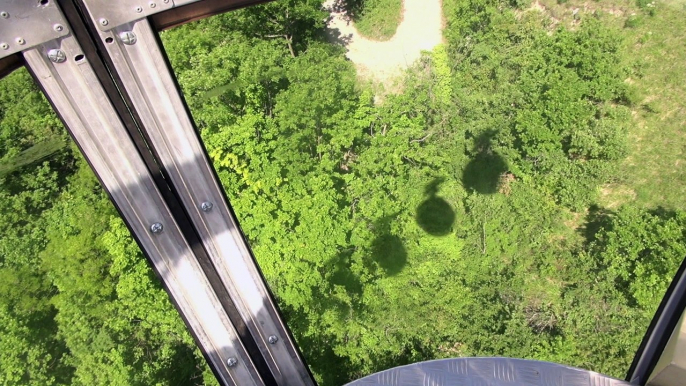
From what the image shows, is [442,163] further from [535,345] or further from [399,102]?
[535,345]

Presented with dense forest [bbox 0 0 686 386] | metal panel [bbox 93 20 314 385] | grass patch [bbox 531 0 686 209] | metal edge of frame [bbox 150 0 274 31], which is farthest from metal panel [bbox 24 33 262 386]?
grass patch [bbox 531 0 686 209]

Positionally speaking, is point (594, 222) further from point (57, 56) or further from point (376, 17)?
point (57, 56)

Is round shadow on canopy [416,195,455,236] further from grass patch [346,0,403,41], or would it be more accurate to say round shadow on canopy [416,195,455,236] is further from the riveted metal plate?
the riveted metal plate

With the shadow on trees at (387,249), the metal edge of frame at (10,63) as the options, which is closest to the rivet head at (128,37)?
the metal edge of frame at (10,63)

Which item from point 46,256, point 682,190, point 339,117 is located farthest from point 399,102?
point 46,256

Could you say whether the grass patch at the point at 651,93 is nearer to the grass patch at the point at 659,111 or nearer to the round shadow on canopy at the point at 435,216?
the grass patch at the point at 659,111

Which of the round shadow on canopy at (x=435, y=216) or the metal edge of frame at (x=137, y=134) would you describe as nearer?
the metal edge of frame at (x=137, y=134)
